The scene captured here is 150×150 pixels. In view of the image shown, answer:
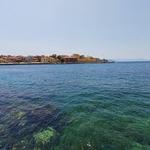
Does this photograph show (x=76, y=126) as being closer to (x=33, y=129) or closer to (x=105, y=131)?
(x=105, y=131)

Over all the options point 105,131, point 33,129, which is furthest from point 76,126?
point 33,129

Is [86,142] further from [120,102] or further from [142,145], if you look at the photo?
[120,102]

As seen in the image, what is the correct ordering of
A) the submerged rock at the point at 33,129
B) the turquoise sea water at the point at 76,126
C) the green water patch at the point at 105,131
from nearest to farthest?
the green water patch at the point at 105,131, the turquoise sea water at the point at 76,126, the submerged rock at the point at 33,129

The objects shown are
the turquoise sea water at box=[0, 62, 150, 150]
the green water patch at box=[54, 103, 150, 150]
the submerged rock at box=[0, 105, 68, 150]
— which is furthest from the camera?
the submerged rock at box=[0, 105, 68, 150]

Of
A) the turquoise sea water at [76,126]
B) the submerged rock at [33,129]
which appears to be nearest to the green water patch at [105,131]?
the turquoise sea water at [76,126]

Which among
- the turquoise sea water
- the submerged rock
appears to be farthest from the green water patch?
the submerged rock

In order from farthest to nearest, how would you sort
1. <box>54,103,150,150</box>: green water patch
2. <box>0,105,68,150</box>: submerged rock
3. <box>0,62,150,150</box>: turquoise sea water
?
1. <box>0,105,68,150</box>: submerged rock
2. <box>0,62,150,150</box>: turquoise sea water
3. <box>54,103,150,150</box>: green water patch

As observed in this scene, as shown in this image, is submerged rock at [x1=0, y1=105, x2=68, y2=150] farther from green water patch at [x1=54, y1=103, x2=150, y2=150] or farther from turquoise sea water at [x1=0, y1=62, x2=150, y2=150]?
green water patch at [x1=54, y1=103, x2=150, y2=150]

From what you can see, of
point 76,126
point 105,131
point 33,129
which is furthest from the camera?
point 76,126

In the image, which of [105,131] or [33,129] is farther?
[33,129]

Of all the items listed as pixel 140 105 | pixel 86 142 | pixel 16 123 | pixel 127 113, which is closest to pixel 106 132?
pixel 86 142

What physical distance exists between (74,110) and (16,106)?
22.9 ft

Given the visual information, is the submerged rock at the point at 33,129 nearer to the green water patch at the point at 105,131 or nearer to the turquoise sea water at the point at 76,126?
the turquoise sea water at the point at 76,126

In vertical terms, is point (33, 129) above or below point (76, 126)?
below
